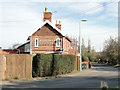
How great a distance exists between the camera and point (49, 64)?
18891 millimetres

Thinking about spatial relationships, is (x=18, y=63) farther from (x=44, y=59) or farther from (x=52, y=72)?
(x=52, y=72)

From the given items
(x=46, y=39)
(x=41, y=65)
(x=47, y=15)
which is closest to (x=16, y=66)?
(x=41, y=65)

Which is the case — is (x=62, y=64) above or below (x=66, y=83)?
above

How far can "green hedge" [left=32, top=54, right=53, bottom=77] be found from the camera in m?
17.9

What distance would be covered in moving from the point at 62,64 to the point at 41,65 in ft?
10.6

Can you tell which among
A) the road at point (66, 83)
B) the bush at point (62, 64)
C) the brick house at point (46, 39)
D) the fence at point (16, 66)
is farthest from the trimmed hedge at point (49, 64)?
the brick house at point (46, 39)

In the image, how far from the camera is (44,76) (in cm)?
1872

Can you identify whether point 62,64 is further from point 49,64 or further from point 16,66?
point 16,66

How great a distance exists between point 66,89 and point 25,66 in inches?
273

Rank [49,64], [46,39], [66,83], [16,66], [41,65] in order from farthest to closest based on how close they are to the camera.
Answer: [46,39] < [49,64] < [41,65] < [16,66] < [66,83]

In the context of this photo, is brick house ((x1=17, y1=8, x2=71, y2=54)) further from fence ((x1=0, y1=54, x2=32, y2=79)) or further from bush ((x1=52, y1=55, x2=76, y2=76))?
fence ((x1=0, y1=54, x2=32, y2=79))

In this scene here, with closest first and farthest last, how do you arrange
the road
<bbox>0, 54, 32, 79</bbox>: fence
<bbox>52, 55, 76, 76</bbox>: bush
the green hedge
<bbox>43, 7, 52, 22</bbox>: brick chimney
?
the road < <bbox>0, 54, 32, 79</bbox>: fence < the green hedge < <bbox>52, 55, 76, 76</bbox>: bush < <bbox>43, 7, 52, 22</bbox>: brick chimney

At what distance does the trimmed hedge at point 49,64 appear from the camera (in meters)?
17.9

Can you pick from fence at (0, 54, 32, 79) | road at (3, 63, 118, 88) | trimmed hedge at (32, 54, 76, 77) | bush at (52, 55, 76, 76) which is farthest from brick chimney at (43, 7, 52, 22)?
road at (3, 63, 118, 88)
